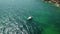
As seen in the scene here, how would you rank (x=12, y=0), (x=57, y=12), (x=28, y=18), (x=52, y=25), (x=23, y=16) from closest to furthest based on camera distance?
(x=52, y=25) < (x=28, y=18) < (x=23, y=16) < (x=57, y=12) < (x=12, y=0)

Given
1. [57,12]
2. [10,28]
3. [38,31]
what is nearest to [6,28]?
[10,28]

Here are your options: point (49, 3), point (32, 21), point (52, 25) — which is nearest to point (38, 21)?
point (32, 21)

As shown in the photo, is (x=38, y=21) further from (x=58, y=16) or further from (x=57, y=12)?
(x=57, y=12)

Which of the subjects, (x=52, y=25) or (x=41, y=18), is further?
(x=41, y=18)

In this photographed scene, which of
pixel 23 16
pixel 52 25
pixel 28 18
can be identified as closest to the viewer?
pixel 52 25

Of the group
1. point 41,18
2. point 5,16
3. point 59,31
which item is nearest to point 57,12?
point 41,18

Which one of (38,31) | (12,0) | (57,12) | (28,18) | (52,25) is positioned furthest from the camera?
(12,0)

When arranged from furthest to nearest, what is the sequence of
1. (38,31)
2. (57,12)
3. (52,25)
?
(57,12) → (52,25) → (38,31)

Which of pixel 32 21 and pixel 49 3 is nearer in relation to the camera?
pixel 32 21

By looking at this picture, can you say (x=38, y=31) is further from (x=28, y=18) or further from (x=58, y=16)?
(x=58, y=16)
